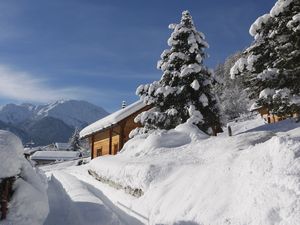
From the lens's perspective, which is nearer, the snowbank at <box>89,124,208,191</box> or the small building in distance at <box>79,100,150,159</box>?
the snowbank at <box>89,124,208,191</box>

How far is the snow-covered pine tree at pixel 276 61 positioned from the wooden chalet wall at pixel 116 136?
1808 centimetres

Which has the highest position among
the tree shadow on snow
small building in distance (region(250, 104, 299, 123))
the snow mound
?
small building in distance (region(250, 104, 299, 123))

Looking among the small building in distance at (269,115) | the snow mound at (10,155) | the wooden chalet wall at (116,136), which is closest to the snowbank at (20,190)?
the snow mound at (10,155)

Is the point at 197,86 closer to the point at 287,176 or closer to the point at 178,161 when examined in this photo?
the point at 178,161

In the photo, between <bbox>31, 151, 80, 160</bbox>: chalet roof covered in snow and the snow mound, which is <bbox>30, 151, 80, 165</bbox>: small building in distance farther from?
the snow mound

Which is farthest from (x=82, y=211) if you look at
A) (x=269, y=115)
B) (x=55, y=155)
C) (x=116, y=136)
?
(x=55, y=155)

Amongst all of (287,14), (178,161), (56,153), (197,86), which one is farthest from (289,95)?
(56,153)

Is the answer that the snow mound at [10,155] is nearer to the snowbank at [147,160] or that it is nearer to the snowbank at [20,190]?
the snowbank at [20,190]

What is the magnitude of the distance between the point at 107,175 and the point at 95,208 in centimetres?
493

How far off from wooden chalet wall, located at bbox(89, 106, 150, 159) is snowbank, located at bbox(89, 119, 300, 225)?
16.6 metres

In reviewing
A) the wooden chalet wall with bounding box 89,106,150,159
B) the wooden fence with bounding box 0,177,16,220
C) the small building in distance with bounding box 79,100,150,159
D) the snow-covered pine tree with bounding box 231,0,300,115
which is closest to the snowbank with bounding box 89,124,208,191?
the snow-covered pine tree with bounding box 231,0,300,115

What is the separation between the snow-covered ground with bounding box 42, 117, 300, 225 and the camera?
21.3ft

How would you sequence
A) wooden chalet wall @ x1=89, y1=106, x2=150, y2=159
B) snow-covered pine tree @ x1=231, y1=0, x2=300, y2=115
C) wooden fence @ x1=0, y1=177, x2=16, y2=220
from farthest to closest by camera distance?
1. wooden chalet wall @ x1=89, y1=106, x2=150, y2=159
2. snow-covered pine tree @ x1=231, y1=0, x2=300, y2=115
3. wooden fence @ x1=0, y1=177, x2=16, y2=220

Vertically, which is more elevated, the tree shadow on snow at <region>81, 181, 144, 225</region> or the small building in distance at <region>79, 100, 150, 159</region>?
the small building in distance at <region>79, 100, 150, 159</region>
